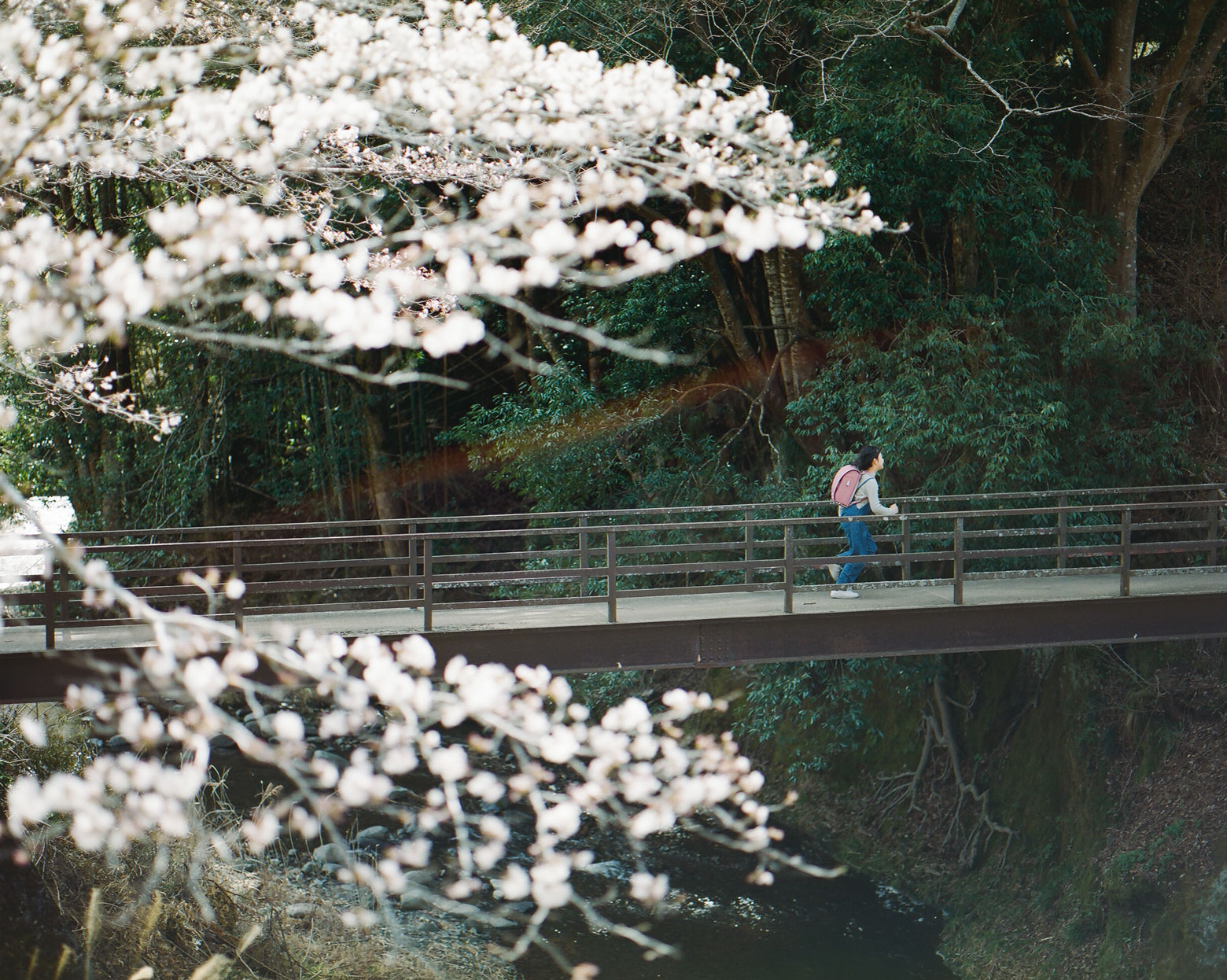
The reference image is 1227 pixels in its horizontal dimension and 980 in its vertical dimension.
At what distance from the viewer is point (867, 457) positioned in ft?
29.5

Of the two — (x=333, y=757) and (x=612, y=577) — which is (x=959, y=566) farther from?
(x=333, y=757)

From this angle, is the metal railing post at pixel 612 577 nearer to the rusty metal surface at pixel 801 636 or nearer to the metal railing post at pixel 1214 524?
the rusty metal surface at pixel 801 636

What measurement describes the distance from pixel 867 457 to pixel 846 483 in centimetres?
28

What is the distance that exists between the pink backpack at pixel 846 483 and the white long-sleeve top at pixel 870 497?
46 millimetres

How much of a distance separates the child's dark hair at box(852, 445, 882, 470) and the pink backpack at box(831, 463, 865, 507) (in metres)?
0.05

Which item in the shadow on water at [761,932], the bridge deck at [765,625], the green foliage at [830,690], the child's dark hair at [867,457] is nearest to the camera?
the bridge deck at [765,625]

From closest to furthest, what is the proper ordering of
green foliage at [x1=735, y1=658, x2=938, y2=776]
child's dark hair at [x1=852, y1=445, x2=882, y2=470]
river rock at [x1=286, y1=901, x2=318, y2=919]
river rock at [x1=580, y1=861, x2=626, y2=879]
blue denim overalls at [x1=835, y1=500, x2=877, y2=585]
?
child's dark hair at [x1=852, y1=445, x2=882, y2=470], blue denim overalls at [x1=835, y1=500, x2=877, y2=585], river rock at [x1=286, y1=901, x2=318, y2=919], green foliage at [x1=735, y1=658, x2=938, y2=776], river rock at [x1=580, y1=861, x2=626, y2=879]

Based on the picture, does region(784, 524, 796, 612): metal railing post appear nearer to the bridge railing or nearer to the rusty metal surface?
the bridge railing

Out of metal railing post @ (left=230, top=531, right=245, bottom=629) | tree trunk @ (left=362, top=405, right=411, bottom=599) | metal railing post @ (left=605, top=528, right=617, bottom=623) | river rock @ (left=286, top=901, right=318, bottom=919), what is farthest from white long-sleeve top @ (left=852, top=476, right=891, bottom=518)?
tree trunk @ (left=362, top=405, right=411, bottom=599)

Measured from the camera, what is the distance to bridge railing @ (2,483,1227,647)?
798 centimetres

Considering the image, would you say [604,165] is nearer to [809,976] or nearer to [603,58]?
[603,58]

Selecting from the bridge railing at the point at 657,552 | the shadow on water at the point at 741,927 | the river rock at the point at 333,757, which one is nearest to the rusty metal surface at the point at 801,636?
the bridge railing at the point at 657,552

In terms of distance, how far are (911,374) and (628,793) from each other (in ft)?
27.6

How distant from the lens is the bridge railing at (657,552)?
798cm
